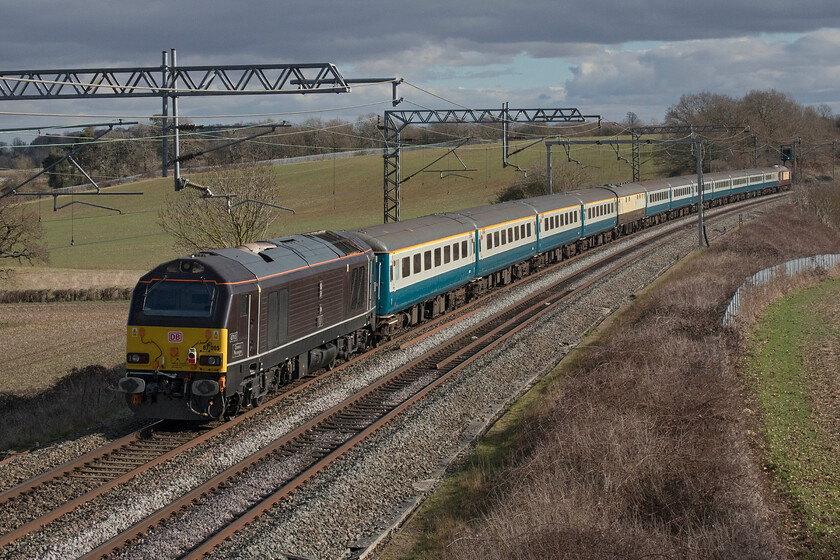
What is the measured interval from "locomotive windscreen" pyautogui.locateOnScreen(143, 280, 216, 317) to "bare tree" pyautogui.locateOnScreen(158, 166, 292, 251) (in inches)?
799

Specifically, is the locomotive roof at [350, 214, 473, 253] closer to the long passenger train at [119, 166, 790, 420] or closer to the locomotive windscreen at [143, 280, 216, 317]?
the long passenger train at [119, 166, 790, 420]

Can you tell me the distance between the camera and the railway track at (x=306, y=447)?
11188mm

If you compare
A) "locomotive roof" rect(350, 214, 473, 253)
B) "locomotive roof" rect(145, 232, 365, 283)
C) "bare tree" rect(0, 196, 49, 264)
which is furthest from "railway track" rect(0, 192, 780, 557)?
"bare tree" rect(0, 196, 49, 264)

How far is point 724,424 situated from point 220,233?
26.6m

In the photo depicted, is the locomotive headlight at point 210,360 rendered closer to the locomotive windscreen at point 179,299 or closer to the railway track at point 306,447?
the locomotive windscreen at point 179,299

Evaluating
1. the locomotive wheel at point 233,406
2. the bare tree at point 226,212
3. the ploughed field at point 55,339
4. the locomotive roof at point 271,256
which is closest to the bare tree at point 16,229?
the ploughed field at point 55,339

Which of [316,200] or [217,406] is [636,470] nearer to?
[217,406]

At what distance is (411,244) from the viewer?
24.8m

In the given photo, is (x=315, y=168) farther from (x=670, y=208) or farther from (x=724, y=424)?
(x=724, y=424)

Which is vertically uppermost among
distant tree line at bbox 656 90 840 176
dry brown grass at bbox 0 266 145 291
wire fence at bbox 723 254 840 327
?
distant tree line at bbox 656 90 840 176

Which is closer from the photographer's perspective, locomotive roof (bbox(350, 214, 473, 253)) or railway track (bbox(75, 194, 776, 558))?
railway track (bbox(75, 194, 776, 558))

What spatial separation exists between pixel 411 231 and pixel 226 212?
42.5 ft

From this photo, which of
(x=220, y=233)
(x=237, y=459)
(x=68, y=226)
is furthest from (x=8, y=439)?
(x=68, y=226)

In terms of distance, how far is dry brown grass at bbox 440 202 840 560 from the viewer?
891cm
